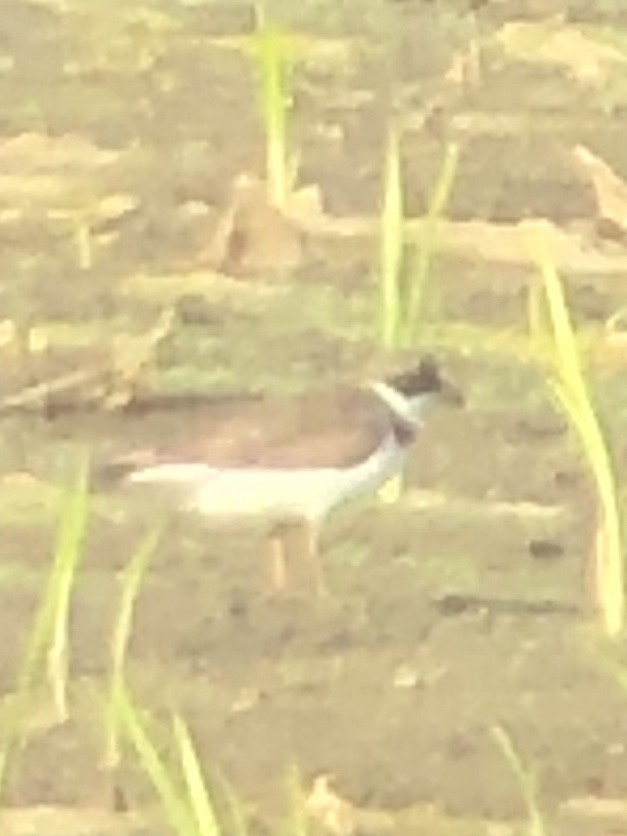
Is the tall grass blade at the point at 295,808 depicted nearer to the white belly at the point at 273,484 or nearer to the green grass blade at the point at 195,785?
the green grass blade at the point at 195,785

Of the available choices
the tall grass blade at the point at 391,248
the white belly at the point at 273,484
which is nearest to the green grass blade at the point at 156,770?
the white belly at the point at 273,484

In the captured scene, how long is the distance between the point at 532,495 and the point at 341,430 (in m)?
0.11

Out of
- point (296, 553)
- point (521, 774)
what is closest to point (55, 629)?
point (296, 553)

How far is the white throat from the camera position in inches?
36.6

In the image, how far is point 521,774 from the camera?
0.93 meters

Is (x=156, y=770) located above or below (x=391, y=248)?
below

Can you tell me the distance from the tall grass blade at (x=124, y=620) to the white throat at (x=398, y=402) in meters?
0.14

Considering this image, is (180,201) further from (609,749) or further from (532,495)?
(609,749)

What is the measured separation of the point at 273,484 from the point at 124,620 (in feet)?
0.35

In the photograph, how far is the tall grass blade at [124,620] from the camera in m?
0.92

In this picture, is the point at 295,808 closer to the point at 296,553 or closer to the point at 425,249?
the point at 296,553

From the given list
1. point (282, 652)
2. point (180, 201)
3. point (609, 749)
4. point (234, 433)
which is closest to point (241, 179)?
point (180, 201)

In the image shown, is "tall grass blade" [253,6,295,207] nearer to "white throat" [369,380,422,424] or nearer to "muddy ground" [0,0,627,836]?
"muddy ground" [0,0,627,836]

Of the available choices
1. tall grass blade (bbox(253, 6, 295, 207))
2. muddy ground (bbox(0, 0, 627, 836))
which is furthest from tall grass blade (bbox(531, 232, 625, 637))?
tall grass blade (bbox(253, 6, 295, 207))
